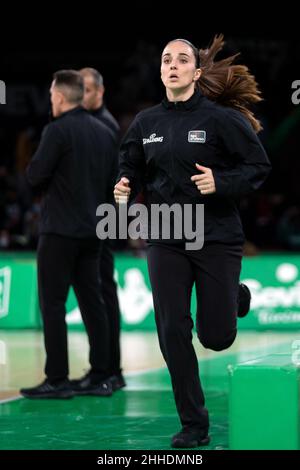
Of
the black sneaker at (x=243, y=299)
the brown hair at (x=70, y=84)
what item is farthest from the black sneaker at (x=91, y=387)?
the brown hair at (x=70, y=84)

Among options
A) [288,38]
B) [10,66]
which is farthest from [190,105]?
[10,66]

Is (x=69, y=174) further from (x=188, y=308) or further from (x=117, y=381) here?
(x=188, y=308)

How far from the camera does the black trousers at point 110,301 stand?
890 centimetres

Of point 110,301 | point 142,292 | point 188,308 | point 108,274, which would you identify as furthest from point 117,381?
point 142,292

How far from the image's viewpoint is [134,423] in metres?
7.24

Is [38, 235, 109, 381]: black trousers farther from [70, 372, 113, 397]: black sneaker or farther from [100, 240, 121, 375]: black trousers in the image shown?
[100, 240, 121, 375]: black trousers

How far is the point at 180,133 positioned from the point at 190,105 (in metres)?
0.21

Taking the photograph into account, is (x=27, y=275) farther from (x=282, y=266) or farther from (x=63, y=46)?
(x=63, y=46)

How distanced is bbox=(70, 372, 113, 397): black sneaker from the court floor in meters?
0.09

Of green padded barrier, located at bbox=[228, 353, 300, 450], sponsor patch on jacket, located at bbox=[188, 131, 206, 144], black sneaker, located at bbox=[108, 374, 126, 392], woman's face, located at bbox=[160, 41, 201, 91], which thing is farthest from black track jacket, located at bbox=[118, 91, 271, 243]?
black sneaker, located at bbox=[108, 374, 126, 392]

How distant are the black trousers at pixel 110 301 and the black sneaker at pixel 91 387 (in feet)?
0.92

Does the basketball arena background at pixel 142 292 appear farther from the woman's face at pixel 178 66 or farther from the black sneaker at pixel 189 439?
the woman's face at pixel 178 66

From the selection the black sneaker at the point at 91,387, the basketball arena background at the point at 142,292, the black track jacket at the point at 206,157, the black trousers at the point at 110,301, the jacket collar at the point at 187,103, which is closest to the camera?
the basketball arena background at the point at 142,292

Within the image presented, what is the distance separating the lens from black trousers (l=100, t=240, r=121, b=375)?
890 centimetres
